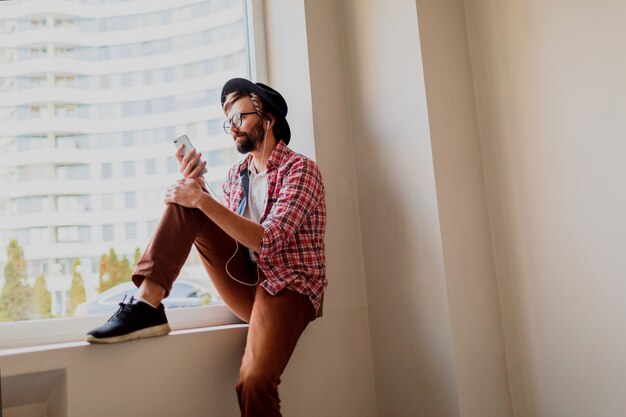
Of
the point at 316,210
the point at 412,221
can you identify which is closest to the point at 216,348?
the point at 316,210

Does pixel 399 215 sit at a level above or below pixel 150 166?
below

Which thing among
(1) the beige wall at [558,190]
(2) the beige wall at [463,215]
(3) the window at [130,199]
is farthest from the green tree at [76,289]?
(1) the beige wall at [558,190]

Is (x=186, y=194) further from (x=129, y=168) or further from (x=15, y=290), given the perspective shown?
(x=15, y=290)

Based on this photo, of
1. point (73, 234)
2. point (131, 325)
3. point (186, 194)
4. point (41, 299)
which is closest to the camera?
point (131, 325)

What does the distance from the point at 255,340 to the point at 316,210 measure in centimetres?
51

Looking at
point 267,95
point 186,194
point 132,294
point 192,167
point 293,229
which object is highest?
point 267,95

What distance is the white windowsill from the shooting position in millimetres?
1809

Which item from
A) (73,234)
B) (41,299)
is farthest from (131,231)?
(41,299)

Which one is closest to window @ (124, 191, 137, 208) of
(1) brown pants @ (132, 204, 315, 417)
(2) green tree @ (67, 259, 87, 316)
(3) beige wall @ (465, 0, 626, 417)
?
(2) green tree @ (67, 259, 87, 316)

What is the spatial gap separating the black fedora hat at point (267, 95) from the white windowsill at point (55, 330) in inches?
30.8

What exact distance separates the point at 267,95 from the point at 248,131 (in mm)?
155

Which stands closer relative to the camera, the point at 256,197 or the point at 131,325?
the point at 131,325

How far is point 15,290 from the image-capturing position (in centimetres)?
190

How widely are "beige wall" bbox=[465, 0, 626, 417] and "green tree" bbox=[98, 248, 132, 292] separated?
4.61 feet
